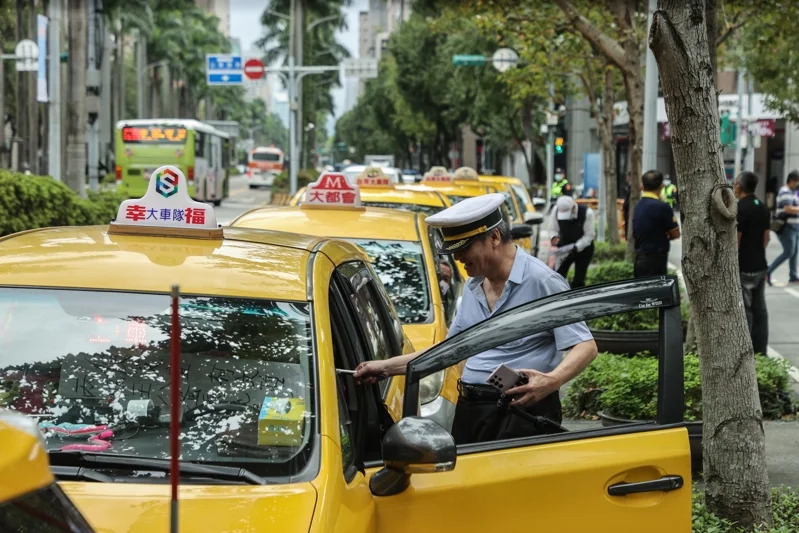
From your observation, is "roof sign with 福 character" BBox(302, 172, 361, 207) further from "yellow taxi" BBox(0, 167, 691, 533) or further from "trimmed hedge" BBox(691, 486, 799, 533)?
"yellow taxi" BBox(0, 167, 691, 533)

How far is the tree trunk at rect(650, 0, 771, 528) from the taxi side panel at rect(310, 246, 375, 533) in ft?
6.58

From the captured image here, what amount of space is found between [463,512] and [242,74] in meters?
39.9

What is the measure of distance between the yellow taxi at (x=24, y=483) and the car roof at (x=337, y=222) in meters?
6.53

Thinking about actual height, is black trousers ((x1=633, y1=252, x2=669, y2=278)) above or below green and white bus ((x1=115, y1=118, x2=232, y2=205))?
below

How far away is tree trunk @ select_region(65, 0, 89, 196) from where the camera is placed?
2223cm

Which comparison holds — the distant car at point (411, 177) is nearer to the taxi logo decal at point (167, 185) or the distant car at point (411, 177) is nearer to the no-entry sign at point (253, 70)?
the no-entry sign at point (253, 70)

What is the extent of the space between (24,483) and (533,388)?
2709 millimetres

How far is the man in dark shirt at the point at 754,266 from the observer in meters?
11.0

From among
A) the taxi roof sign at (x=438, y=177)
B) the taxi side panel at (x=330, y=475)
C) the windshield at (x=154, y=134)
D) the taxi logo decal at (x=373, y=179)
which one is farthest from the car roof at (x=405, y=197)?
the windshield at (x=154, y=134)

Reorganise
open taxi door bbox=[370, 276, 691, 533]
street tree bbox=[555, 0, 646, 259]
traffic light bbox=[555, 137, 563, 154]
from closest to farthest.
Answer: open taxi door bbox=[370, 276, 691, 533]
street tree bbox=[555, 0, 646, 259]
traffic light bbox=[555, 137, 563, 154]

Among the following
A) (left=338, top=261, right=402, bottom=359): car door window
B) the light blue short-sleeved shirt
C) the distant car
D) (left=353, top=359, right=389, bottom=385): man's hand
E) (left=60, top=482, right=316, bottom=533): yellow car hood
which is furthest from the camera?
the distant car

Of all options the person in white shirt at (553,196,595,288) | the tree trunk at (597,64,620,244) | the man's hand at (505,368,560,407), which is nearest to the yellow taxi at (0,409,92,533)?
the man's hand at (505,368,560,407)

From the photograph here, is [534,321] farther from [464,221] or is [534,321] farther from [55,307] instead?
[55,307]

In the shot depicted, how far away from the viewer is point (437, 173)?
62.8 feet
